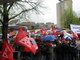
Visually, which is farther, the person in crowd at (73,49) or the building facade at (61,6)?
the building facade at (61,6)

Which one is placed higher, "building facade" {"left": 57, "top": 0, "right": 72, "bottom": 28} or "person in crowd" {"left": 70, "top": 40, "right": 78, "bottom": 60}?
"building facade" {"left": 57, "top": 0, "right": 72, "bottom": 28}

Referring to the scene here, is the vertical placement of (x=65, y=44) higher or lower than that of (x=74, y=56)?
higher

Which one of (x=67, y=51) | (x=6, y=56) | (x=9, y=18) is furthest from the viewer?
(x=67, y=51)

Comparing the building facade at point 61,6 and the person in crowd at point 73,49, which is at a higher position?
the building facade at point 61,6

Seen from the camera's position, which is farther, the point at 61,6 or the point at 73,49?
the point at 61,6

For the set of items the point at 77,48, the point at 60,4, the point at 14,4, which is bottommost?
the point at 77,48

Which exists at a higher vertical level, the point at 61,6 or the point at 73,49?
the point at 61,6

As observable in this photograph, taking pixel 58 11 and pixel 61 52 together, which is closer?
pixel 61 52

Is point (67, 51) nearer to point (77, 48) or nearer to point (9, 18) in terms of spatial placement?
point (77, 48)

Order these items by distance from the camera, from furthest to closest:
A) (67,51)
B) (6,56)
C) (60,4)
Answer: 1. (60,4)
2. (67,51)
3. (6,56)

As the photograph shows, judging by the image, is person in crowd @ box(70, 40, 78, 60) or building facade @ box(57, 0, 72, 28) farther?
building facade @ box(57, 0, 72, 28)

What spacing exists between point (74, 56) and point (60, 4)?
8084 centimetres

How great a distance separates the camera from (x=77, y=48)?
30.7 ft

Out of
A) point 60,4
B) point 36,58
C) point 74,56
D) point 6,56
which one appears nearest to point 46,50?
point 36,58
